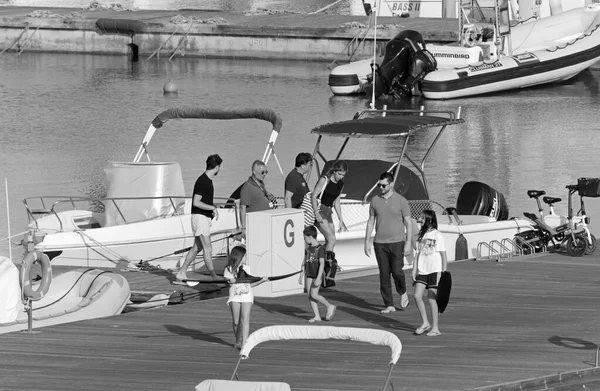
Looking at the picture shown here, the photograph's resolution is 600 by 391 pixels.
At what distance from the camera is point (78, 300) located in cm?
1326

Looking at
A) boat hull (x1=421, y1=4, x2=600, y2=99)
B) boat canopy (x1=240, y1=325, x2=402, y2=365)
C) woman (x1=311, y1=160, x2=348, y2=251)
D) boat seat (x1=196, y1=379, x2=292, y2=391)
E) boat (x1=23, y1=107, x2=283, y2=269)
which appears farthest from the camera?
boat hull (x1=421, y1=4, x2=600, y2=99)

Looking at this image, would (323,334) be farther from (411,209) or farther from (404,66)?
(404,66)

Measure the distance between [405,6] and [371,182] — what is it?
130 ft

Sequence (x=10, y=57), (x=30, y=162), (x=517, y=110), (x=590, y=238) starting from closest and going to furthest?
(x=590, y=238)
(x=30, y=162)
(x=517, y=110)
(x=10, y=57)

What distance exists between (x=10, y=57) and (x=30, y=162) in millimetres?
25629

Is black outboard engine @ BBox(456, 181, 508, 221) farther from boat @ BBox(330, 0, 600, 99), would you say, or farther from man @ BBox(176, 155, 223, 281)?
boat @ BBox(330, 0, 600, 99)

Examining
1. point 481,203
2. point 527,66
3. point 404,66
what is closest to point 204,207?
point 481,203

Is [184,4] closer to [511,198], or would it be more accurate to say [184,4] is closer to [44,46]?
[44,46]

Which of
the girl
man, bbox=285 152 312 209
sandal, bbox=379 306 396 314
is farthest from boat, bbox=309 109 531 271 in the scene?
the girl

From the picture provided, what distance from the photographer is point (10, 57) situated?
5222 centimetres

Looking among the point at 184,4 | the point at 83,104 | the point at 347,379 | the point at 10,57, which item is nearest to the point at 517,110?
the point at 83,104

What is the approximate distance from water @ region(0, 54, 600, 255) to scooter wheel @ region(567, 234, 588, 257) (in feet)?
22.1

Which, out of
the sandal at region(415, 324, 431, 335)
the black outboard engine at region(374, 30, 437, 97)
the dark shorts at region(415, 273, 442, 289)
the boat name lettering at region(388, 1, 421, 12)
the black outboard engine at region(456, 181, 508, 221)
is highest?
the boat name lettering at region(388, 1, 421, 12)

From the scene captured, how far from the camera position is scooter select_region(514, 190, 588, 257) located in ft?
50.3
